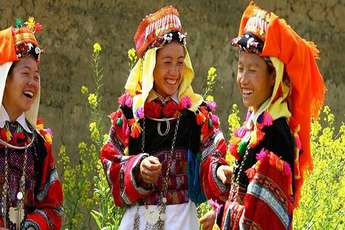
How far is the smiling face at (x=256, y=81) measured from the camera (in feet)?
14.8

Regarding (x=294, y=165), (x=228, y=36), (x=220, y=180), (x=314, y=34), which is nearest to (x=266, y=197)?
(x=294, y=165)

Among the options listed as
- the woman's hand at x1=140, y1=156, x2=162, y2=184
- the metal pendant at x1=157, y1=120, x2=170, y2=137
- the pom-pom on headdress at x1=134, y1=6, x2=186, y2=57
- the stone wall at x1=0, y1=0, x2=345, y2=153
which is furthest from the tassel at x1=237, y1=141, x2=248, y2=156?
the stone wall at x1=0, y1=0, x2=345, y2=153

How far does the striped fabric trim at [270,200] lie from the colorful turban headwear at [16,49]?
127 cm

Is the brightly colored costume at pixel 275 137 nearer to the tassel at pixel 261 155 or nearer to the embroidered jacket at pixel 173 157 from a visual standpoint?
the tassel at pixel 261 155

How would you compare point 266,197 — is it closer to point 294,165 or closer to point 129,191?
point 294,165

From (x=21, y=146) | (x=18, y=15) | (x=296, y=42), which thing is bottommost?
(x=21, y=146)

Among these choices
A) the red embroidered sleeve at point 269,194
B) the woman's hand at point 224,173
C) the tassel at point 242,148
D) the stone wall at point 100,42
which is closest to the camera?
the red embroidered sleeve at point 269,194

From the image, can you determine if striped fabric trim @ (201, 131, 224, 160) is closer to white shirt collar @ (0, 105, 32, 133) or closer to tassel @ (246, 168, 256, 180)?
tassel @ (246, 168, 256, 180)

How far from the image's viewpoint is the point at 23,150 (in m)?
4.82

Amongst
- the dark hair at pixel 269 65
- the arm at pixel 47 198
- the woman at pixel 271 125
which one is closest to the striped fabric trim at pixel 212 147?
the woman at pixel 271 125

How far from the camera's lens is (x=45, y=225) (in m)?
4.82

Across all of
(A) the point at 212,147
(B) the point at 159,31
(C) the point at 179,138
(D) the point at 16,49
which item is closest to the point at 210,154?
(A) the point at 212,147

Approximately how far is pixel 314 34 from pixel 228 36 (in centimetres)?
131

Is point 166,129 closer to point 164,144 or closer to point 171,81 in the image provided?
point 164,144
